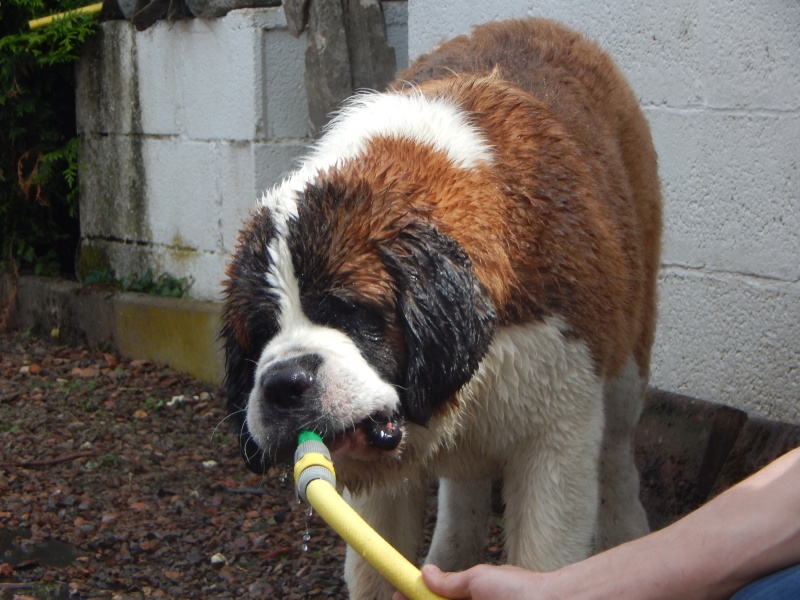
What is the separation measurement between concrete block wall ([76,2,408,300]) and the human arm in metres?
3.67

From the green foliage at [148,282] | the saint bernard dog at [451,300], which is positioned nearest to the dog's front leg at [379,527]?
the saint bernard dog at [451,300]

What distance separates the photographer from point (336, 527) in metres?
2.21

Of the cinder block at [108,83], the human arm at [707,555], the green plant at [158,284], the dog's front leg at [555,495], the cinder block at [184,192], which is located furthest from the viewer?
the cinder block at [108,83]

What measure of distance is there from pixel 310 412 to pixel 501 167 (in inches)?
33.6

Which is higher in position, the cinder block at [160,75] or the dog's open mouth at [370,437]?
the cinder block at [160,75]

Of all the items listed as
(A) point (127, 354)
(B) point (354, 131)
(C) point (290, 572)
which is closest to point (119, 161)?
(A) point (127, 354)

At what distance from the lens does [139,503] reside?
14.8 feet

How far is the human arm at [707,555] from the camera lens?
195cm

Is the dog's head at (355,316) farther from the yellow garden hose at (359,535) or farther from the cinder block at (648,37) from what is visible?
the cinder block at (648,37)

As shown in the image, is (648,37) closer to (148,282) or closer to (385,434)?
(385,434)

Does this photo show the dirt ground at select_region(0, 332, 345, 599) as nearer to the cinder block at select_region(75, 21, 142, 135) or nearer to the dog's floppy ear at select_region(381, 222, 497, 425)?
the dog's floppy ear at select_region(381, 222, 497, 425)

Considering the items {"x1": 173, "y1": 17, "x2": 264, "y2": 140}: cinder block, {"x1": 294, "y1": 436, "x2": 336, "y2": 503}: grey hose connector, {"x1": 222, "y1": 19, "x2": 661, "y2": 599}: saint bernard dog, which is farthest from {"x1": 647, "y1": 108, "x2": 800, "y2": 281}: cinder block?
{"x1": 294, "y1": 436, "x2": 336, "y2": 503}: grey hose connector

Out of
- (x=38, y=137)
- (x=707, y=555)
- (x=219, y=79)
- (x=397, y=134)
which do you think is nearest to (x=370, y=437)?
(x=397, y=134)

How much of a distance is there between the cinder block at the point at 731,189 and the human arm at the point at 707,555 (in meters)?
2.15
